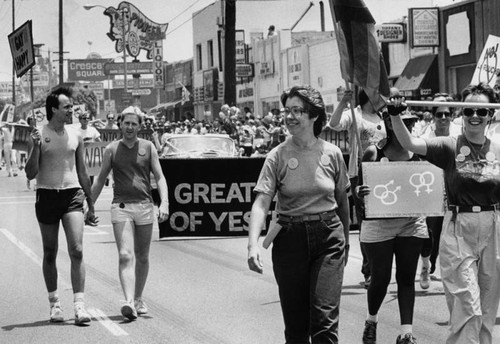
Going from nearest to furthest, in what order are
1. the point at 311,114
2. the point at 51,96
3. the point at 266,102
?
Result: the point at 311,114 → the point at 51,96 → the point at 266,102

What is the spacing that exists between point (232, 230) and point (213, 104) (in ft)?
185

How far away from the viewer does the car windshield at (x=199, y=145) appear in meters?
23.0

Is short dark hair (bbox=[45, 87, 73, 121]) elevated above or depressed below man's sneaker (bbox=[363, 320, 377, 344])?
above

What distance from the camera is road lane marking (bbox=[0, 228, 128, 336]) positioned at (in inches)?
354

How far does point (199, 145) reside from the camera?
23203 mm

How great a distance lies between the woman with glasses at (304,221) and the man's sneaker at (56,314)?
3.54 m

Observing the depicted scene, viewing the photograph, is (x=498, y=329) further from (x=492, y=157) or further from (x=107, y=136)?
(x=107, y=136)

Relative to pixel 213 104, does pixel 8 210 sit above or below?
below

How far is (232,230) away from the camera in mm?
12914

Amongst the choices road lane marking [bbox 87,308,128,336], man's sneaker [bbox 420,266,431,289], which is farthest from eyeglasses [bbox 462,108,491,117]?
man's sneaker [bbox 420,266,431,289]

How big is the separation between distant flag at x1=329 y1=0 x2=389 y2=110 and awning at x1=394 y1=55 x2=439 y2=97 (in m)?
29.4

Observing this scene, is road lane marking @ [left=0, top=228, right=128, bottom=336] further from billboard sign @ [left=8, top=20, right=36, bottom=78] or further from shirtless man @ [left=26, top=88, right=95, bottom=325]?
billboard sign @ [left=8, top=20, right=36, bottom=78]

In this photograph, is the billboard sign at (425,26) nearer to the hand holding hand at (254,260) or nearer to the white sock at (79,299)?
the white sock at (79,299)

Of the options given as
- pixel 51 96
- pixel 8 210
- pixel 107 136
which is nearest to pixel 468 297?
pixel 51 96
